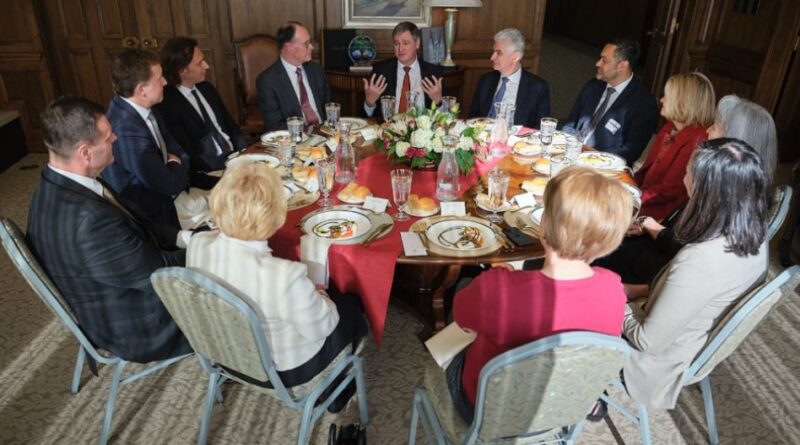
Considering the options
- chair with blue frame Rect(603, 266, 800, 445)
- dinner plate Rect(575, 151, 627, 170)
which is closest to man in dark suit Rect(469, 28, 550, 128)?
dinner plate Rect(575, 151, 627, 170)

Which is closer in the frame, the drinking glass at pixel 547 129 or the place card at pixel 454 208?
the place card at pixel 454 208

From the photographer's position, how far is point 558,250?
4.58ft

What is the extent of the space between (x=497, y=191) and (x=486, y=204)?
0.41ft

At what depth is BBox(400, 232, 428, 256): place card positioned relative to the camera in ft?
6.44

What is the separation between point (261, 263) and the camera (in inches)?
62.7

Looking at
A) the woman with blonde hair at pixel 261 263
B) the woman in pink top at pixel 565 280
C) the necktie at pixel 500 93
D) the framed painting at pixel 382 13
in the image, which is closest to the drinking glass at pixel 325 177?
the woman with blonde hair at pixel 261 263

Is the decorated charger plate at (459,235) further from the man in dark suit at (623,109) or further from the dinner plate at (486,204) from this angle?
the man in dark suit at (623,109)

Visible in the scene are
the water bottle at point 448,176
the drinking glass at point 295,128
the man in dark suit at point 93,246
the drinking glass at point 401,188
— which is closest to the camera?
the man in dark suit at point 93,246

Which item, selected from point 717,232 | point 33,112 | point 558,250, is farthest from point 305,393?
point 33,112

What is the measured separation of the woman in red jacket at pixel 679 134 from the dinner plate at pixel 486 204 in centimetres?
96

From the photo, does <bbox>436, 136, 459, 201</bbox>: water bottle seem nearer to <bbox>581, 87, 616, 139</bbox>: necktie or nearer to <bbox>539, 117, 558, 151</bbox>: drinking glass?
<bbox>539, 117, 558, 151</bbox>: drinking glass

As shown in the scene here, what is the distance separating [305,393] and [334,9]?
432cm

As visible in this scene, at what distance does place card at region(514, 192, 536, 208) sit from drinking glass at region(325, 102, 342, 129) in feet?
4.33

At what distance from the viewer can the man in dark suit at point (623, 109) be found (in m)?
3.38
